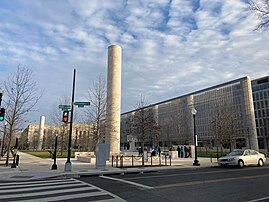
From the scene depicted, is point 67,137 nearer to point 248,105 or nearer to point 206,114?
point 248,105

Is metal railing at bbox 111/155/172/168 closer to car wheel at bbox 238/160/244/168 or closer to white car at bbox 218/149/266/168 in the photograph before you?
white car at bbox 218/149/266/168

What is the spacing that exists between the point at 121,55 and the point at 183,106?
73.5 m

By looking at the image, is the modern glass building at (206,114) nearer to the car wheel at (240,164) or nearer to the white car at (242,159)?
the white car at (242,159)

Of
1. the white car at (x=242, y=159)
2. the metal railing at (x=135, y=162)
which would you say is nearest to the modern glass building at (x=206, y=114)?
the metal railing at (x=135, y=162)

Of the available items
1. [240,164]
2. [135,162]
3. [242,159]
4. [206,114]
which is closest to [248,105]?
[206,114]

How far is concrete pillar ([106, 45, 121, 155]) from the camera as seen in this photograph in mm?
35344

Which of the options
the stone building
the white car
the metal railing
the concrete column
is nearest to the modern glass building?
the concrete column

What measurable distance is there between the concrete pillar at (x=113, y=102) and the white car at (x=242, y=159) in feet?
56.3

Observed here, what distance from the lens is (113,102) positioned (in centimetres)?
3581

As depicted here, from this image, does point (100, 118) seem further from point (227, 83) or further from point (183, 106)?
point (183, 106)

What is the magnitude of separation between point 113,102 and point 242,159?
19823 millimetres

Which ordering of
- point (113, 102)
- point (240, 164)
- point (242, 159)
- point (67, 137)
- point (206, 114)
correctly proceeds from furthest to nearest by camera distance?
1. point (206, 114)
2. point (67, 137)
3. point (113, 102)
4. point (242, 159)
5. point (240, 164)

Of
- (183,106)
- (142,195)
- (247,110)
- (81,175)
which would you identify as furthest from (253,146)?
(142,195)

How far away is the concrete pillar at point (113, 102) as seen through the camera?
116 feet
